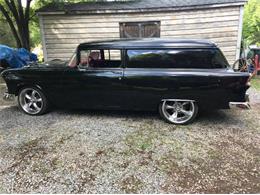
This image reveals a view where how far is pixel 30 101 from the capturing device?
4.95 m

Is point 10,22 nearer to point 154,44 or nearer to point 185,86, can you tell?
point 154,44

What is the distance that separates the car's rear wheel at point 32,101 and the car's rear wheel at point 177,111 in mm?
2409

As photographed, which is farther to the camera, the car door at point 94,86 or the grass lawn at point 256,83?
the grass lawn at point 256,83

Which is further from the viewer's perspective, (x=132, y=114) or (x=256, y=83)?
(x=256, y=83)

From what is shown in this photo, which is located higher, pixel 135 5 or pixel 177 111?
pixel 135 5

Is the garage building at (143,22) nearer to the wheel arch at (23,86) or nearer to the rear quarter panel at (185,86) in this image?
the wheel arch at (23,86)

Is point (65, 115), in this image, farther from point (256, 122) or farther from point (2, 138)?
point (256, 122)

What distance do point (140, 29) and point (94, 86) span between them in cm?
516

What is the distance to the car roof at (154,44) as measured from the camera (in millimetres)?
4070

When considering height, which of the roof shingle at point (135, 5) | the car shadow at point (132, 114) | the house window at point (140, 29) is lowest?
the car shadow at point (132, 114)

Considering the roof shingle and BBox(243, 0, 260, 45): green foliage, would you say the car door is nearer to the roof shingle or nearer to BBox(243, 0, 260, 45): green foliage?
the roof shingle

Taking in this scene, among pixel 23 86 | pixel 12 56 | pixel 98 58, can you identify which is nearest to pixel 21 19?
pixel 12 56

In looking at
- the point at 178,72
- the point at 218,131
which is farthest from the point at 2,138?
A: the point at 218,131

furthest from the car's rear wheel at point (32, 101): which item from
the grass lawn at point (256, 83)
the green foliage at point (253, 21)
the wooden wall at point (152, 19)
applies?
the green foliage at point (253, 21)
